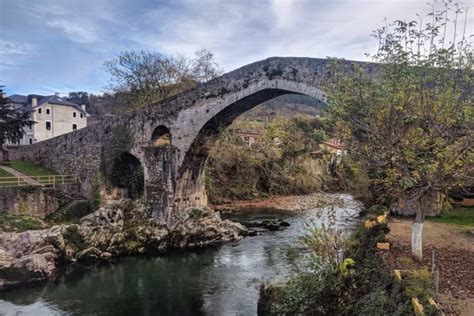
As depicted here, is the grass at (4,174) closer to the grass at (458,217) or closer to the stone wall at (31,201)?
the stone wall at (31,201)

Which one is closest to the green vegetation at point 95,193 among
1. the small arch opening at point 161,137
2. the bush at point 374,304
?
the small arch opening at point 161,137

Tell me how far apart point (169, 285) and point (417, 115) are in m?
8.50

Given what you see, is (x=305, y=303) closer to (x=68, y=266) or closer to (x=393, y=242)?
(x=393, y=242)

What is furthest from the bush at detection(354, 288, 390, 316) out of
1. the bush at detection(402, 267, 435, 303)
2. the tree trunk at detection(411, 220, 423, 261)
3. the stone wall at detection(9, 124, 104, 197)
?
the stone wall at detection(9, 124, 104, 197)

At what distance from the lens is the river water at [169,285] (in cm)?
1071

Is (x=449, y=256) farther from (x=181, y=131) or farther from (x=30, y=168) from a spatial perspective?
(x=30, y=168)

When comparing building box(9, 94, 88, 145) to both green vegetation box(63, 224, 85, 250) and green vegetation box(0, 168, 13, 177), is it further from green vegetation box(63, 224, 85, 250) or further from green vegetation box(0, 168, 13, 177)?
green vegetation box(63, 224, 85, 250)

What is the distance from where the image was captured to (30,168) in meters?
25.5

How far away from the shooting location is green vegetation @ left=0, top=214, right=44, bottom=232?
15.8 meters

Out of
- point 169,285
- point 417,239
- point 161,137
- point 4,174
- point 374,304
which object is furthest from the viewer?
point 4,174

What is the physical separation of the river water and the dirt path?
→ 234 cm

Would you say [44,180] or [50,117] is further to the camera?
[50,117]

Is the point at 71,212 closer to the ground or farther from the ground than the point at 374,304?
closer to the ground

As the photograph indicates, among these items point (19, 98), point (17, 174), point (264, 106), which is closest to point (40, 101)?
point (19, 98)
